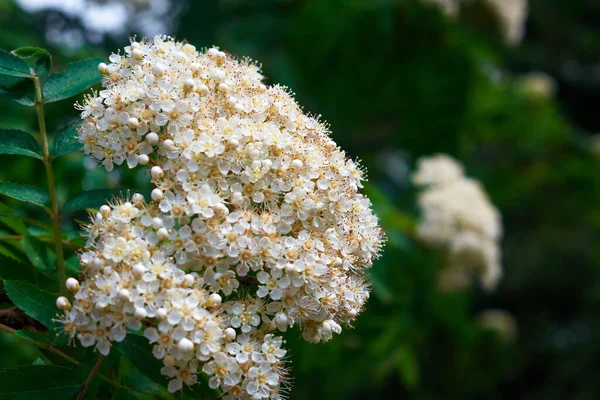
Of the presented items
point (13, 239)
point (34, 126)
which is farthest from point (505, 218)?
point (13, 239)

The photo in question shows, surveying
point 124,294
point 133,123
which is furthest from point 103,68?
point 124,294

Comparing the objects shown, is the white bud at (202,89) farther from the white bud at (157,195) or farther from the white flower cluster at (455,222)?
the white flower cluster at (455,222)

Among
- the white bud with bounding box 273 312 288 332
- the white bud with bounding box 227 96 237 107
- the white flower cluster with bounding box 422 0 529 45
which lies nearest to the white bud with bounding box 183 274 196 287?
the white bud with bounding box 273 312 288 332

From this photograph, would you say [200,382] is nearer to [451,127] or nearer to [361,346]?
[361,346]

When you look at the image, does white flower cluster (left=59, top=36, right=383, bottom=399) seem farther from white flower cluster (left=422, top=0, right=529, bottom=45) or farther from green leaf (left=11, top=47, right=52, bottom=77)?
white flower cluster (left=422, top=0, right=529, bottom=45)

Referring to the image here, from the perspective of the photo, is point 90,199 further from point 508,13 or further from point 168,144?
point 508,13
